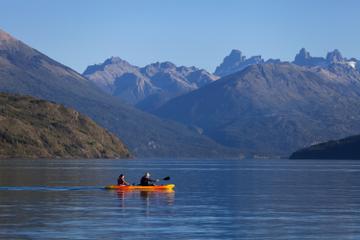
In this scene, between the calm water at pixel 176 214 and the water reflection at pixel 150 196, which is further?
the water reflection at pixel 150 196

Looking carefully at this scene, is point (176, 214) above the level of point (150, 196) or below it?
below

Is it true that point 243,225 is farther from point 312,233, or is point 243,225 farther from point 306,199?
point 306,199

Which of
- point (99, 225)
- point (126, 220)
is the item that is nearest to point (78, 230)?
point (99, 225)

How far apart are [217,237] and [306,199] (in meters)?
49.9

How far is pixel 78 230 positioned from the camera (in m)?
79.4

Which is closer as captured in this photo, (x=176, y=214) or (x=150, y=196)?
(x=176, y=214)

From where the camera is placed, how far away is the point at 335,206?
110 meters

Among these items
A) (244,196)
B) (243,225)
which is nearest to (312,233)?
(243,225)

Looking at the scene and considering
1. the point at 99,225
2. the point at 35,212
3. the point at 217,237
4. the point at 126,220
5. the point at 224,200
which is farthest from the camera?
the point at 224,200

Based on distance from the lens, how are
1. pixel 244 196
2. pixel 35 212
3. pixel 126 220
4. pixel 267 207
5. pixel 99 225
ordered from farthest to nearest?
1. pixel 244 196
2. pixel 267 207
3. pixel 35 212
4. pixel 126 220
5. pixel 99 225

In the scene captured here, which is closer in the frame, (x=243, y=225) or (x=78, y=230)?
(x=78, y=230)

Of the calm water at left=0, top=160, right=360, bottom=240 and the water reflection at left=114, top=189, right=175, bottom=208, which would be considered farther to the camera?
the water reflection at left=114, top=189, right=175, bottom=208

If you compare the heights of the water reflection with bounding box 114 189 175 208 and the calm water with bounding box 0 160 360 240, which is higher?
the water reflection with bounding box 114 189 175 208

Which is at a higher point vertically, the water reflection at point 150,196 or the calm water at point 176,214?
the water reflection at point 150,196
